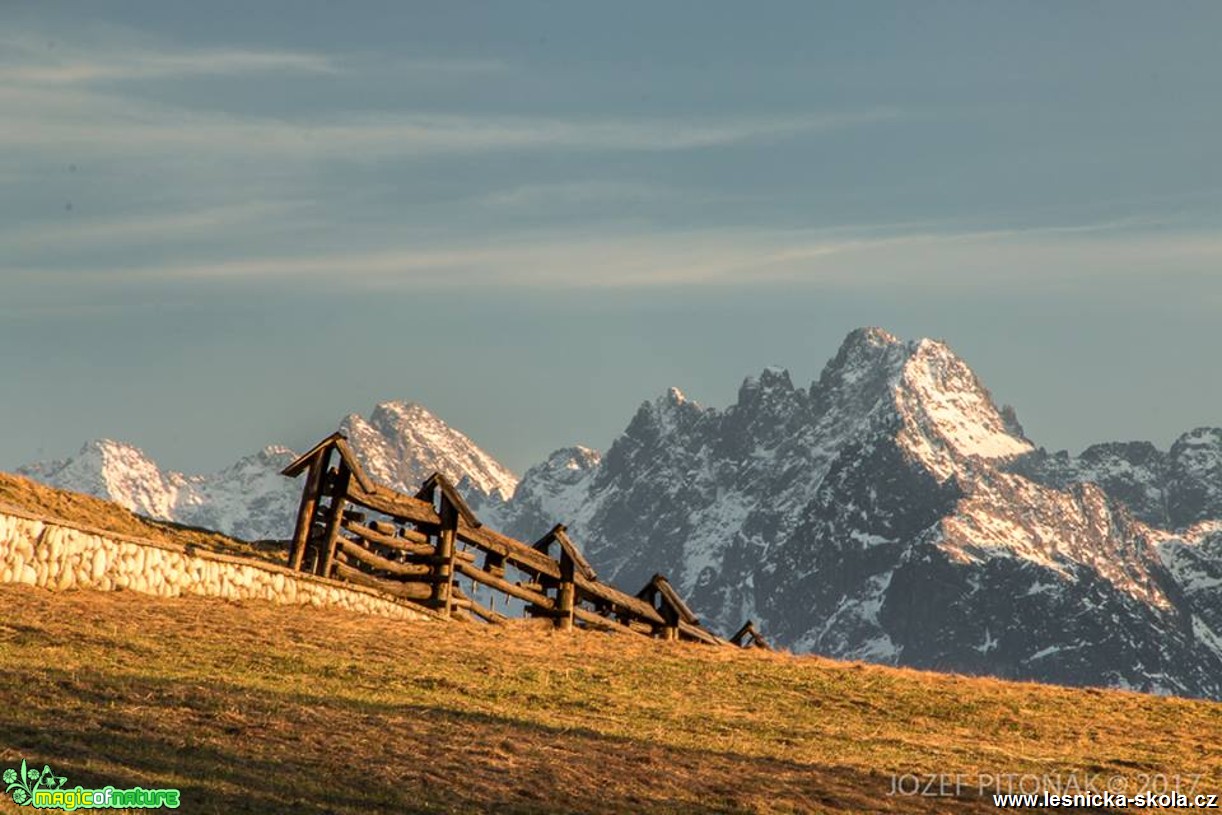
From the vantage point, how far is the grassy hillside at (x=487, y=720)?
67.1 ft

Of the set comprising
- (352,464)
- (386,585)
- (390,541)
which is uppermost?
(352,464)

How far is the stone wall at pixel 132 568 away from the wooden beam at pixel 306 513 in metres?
1.38

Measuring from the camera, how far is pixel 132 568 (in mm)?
32688

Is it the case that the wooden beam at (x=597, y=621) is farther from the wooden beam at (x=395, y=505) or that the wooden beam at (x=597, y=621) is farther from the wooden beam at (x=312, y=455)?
the wooden beam at (x=312, y=455)

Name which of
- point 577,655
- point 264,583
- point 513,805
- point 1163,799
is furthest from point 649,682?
point 513,805

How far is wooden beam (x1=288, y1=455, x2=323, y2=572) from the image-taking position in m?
38.1

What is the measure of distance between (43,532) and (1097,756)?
16921 millimetres

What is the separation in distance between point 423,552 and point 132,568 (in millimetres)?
9925

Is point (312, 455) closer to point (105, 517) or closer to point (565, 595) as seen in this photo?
point (105, 517)

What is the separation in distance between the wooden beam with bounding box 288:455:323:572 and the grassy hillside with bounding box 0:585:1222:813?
9.58 ft

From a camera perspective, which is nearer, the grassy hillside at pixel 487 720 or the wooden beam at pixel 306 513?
the grassy hillside at pixel 487 720

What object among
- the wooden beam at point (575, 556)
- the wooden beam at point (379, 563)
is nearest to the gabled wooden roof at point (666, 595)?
the wooden beam at point (575, 556)

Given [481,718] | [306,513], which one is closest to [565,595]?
[306,513]

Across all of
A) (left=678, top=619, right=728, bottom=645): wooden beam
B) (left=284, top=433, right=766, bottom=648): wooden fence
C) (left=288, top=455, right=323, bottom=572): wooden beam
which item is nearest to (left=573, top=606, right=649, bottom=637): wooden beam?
(left=284, top=433, right=766, bottom=648): wooden fence
